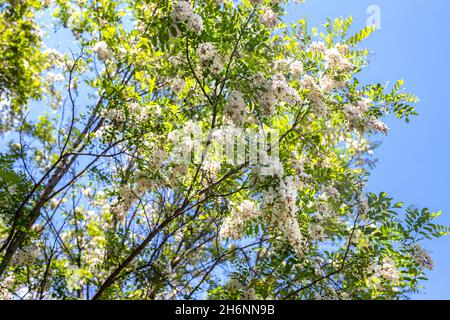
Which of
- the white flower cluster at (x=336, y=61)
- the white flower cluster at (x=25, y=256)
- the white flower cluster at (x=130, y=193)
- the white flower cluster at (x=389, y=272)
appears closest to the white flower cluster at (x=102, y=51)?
the white flower cluster at (x=130, y=193)

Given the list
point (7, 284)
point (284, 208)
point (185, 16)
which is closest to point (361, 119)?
point (284, 208)

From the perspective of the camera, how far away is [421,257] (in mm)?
3758

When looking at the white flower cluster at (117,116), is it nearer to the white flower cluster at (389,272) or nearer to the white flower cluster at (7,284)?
the white flower cluster at (7,284)

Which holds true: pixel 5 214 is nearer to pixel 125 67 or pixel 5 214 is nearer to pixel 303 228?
pixel 125 67

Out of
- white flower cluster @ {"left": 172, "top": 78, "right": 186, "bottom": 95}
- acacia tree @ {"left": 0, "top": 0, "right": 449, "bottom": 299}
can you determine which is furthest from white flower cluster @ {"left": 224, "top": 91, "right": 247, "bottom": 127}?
white flower cluster @ {"left": 172, "top": 78, "right": 186, "bottom": 95}

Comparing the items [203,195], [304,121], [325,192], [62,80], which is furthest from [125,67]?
[62,80]

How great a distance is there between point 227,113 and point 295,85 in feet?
2.86

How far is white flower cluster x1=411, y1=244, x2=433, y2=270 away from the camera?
3719mm

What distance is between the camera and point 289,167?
4188 mm

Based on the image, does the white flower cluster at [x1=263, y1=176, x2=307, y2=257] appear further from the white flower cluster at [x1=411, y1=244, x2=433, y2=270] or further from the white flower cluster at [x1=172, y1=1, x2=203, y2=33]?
the white flower cluster at [x1=172, y1=1, x2=203, y2=33]

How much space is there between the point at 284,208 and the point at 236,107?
100 cm

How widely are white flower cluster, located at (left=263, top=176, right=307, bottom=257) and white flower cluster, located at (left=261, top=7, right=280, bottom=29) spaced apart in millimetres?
1482

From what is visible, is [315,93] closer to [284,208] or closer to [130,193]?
[284,208]

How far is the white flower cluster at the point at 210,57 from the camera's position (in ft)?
12.4
